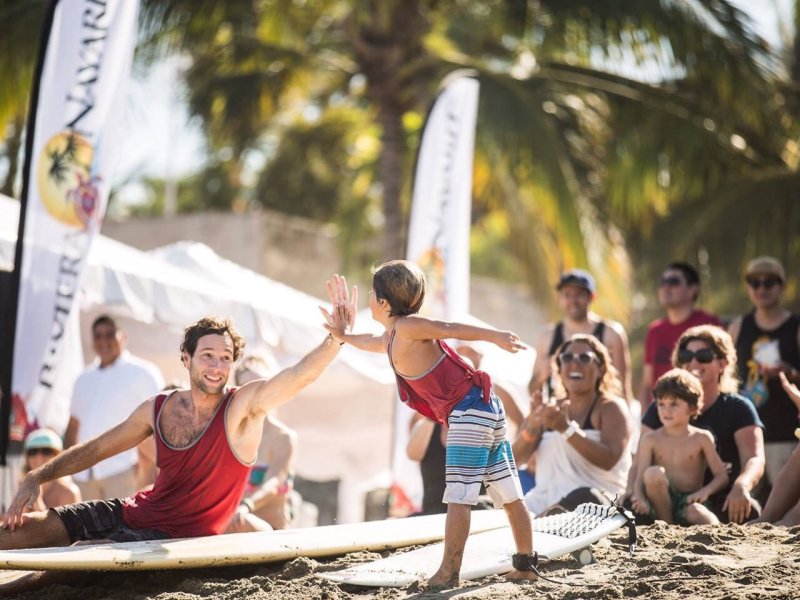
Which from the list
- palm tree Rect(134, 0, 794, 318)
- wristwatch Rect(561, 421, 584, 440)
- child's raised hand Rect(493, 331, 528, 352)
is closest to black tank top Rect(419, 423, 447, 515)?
wristwatch Rect(561, 421, 584, 440)

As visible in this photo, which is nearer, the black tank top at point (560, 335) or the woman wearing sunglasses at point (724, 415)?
the woman wearing sunglasses at point (724, 415)

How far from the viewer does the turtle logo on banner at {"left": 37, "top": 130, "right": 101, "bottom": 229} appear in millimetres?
7395

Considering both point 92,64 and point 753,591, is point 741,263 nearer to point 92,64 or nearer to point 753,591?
point 92,64

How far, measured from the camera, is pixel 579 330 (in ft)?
25.1

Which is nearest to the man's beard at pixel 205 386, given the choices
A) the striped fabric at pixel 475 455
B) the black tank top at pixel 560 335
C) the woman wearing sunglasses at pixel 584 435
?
the striped fabric at pixel 475 455

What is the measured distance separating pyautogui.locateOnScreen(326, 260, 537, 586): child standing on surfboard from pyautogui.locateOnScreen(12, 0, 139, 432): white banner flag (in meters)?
3.34

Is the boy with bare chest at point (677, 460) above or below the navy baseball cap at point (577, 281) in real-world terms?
below

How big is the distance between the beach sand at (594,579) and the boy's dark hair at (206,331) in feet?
3.34

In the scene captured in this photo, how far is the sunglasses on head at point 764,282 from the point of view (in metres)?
7.25

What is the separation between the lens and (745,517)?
5.87m

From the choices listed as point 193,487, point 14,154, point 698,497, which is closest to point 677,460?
point 698,497

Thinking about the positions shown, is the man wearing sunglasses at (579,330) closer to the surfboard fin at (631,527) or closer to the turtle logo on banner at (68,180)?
the surfboard fin at (631,527)

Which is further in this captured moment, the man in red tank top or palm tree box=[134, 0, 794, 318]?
palm tree box=[134, 0, 794, 318]

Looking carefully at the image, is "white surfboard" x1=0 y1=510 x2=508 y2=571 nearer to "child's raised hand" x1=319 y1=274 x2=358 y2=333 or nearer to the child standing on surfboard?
the child standing on surfboard
